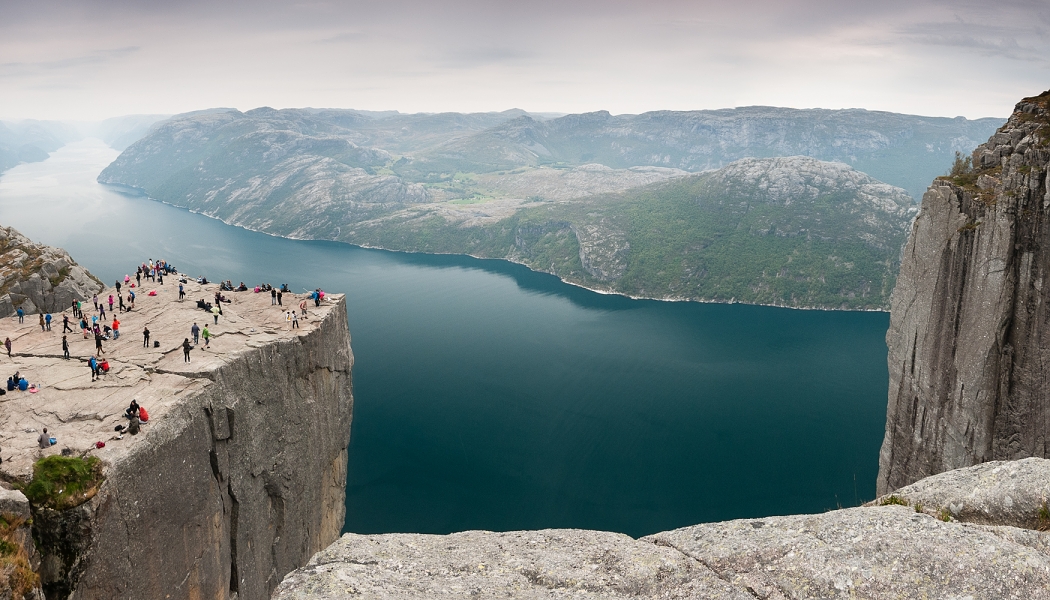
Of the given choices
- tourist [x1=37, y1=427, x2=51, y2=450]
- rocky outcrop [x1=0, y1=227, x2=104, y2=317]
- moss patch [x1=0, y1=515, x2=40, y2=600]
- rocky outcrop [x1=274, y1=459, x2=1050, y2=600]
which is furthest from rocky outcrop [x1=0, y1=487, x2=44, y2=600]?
rocky outcrop [x1=0, y1=227, x2=104, y2=317]

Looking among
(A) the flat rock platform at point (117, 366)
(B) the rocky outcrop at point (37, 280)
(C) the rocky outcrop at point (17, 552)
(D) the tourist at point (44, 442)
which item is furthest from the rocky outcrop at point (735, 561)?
(B) the rocky outcrop at point (37, 280)

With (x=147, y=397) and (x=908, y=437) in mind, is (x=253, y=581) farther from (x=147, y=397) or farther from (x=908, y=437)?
(x=908, y=437)

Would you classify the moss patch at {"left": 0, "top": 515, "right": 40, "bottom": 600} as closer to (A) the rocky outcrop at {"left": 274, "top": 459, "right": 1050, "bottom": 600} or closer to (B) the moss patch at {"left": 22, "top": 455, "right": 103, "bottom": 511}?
(B) the moss patch at {"left": 22, "top": 455, "right": 103, "bottom": 511}

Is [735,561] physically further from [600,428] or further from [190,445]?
[600,428]

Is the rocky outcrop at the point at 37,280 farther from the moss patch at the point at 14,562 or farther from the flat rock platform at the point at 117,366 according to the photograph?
the moss patch at the point at 14,562

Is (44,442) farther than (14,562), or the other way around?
(44,442)

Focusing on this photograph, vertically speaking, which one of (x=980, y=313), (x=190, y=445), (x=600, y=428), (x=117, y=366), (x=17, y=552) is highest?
(x=980, y=313)

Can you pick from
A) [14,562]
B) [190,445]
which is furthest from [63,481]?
[190,445]

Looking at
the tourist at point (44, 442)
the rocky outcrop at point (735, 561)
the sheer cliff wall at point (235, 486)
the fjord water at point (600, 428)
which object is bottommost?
the fjord water at point (600, 428)
